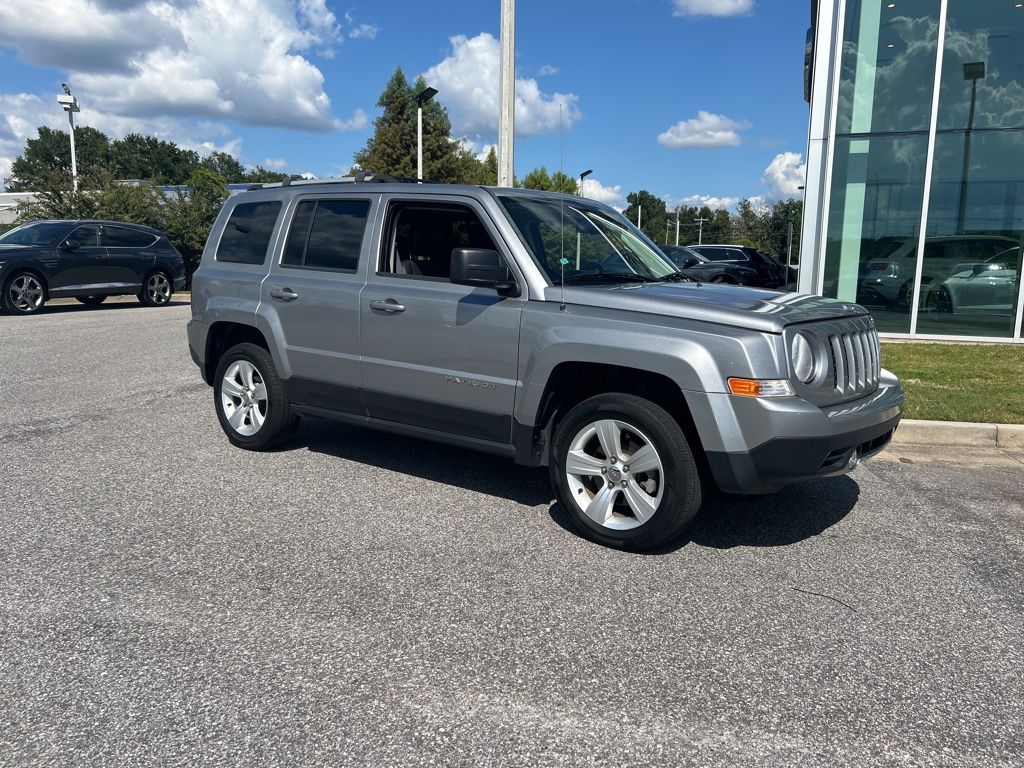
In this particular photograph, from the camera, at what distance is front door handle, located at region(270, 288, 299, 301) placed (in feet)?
18.7

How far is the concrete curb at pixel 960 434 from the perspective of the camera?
6602 mm

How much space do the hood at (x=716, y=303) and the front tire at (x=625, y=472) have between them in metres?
0.50

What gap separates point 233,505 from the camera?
4.99 metres

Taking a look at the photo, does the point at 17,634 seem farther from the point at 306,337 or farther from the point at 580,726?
the point at 306,337

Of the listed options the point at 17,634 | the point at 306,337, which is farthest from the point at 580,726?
the point at 306,337

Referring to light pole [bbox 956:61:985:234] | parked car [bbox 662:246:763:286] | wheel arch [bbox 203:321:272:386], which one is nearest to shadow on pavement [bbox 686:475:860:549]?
wheel arch [bbox 203:321:272:386]

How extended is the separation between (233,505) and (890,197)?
12.0 m

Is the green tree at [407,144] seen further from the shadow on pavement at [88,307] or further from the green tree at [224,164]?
the green tree at [224,164]

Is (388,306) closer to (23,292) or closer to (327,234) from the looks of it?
(327,234)

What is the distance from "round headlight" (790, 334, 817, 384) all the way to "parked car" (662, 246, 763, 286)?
15.9m

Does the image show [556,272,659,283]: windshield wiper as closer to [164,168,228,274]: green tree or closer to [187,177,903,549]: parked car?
[187,177,903,549]: parked car

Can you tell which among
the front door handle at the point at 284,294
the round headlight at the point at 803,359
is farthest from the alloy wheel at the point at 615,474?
the front door handle at the point at 284,294

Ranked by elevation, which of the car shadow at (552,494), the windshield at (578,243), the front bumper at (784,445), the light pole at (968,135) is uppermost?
the light pole at (968,135)

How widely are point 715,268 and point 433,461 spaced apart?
1573 cm
